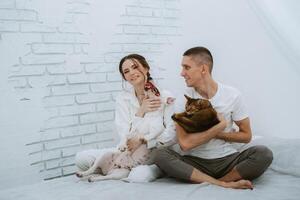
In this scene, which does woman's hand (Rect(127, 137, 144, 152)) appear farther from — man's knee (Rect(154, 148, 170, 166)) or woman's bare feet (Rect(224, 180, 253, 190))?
woman's bare feet (Rect(224, 180, 253, 190))

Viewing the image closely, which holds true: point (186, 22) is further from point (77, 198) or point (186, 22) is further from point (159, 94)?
point (77, 198)

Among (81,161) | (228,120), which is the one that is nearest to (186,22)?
(228,120)

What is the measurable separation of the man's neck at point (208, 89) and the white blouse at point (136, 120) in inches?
7.3

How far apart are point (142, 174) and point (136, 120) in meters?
0.32

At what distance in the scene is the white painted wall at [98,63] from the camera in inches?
87.0

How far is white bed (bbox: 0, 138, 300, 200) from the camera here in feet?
5.49

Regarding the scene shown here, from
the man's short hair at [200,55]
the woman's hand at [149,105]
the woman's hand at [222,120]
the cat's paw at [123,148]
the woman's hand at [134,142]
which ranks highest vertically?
the man's short hair at [200,55]

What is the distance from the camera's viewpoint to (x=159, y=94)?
2.19 m

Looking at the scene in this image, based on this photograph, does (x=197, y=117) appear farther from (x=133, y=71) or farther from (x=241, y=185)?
(x=133, y=71)

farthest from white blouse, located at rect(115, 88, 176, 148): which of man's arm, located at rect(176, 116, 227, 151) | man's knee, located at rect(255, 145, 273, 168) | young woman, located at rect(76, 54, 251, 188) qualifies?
man's knee, located at rect(255, 145, 273, 168)

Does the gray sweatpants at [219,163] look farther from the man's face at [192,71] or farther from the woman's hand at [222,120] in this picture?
the man's face at [192,71]

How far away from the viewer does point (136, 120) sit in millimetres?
2172

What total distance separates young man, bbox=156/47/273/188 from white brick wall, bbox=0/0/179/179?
650 mm

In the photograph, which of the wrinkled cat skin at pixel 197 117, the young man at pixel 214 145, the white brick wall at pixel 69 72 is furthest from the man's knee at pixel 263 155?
the white brick wall at pixel 69 72
